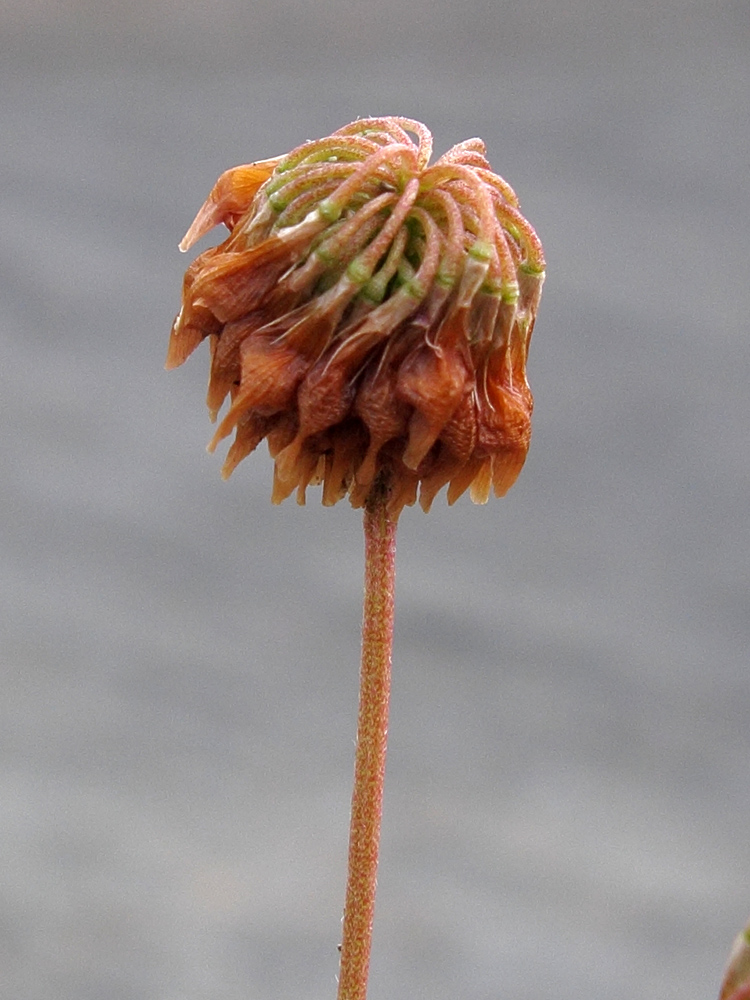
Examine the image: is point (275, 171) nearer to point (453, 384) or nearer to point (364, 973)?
point (453, 384)

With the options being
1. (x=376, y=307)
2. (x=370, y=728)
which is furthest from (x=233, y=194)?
(x=370, y=728)

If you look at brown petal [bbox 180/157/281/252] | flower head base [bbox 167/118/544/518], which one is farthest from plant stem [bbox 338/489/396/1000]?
brown petal [bbox 180/157/281/252]

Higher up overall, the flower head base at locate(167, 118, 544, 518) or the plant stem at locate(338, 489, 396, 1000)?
the flower head base at locate(167, 118, 544, 518)

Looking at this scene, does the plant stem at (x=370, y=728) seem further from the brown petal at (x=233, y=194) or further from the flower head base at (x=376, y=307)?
the brown petal at (x=233, y=194)

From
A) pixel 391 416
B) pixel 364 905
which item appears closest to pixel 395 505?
pixel 391 416

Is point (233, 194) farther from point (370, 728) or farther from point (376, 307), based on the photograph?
point (370, 728)

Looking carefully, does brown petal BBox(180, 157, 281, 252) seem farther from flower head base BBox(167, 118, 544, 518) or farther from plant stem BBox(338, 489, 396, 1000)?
plant stem BBox(338, 489, 396, 1000)

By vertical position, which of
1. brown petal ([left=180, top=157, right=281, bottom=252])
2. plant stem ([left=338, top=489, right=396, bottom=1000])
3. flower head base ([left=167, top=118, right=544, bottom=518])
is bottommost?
plant stem ([left=338, top=489, right=396, bottom=1000])
